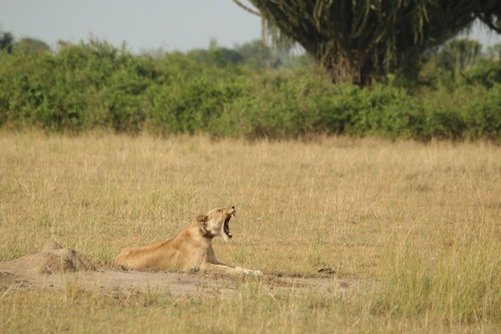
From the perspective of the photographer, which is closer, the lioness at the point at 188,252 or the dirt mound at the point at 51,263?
the dirt mound at the point at 51,263

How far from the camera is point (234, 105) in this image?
2230 centimetres

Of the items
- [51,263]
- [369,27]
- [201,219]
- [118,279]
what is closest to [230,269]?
[201,219]

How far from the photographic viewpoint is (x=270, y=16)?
953 inches

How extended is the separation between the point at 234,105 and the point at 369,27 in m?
4.56

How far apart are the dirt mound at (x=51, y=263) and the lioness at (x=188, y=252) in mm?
472

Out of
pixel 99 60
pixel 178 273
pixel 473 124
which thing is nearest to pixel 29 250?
pixel 178 273

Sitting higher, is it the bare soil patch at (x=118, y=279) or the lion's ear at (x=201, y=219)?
the lion's ear at (x=201, y=219)

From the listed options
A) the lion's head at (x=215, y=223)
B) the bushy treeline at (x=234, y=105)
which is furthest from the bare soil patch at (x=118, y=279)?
the bushy treeline at (x=234, y=105)

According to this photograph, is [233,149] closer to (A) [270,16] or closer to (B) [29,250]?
(A) [270,16]

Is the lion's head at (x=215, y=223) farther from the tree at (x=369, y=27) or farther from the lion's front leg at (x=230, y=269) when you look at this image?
the tree at (x=369, y=27)

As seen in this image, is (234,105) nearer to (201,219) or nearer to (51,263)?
(201,219)

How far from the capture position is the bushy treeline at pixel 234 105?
22000 mm

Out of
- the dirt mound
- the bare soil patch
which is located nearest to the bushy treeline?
the bare soil patch

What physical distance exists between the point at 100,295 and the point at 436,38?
20.0 m
